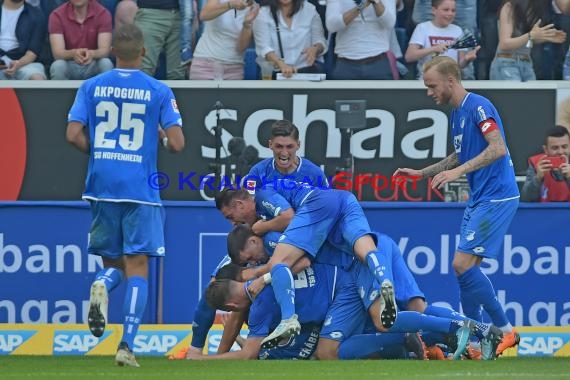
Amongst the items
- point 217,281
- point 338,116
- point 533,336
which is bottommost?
point 533,336

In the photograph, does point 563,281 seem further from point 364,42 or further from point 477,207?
point 364,42

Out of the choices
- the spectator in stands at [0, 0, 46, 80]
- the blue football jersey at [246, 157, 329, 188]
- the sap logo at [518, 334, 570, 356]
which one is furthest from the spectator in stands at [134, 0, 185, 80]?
the sap logo at [518, 334, 570, 356]

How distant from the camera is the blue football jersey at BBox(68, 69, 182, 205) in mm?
10039

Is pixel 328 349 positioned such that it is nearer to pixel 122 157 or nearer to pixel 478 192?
pixel 478 192

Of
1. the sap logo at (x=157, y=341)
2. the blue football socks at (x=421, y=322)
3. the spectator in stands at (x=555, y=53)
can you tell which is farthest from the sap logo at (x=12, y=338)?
the spectator in stands at (x=555, y=53)

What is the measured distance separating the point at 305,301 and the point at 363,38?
4.66m

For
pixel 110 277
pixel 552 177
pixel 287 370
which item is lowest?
pixel 287 370

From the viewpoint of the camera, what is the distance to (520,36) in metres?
14.5

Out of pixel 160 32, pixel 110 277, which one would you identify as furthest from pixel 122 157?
pixel 160 32

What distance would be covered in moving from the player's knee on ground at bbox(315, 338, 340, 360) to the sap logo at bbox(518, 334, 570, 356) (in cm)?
259

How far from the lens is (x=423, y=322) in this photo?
10078 mm

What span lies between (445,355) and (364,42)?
474 cm

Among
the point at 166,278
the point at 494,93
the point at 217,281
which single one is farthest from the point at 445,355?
the point at 494,93

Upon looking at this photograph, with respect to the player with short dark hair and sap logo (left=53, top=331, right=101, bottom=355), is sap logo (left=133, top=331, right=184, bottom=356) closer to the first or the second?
sap logo (left=53, top=331, right=101, bottom=355)
